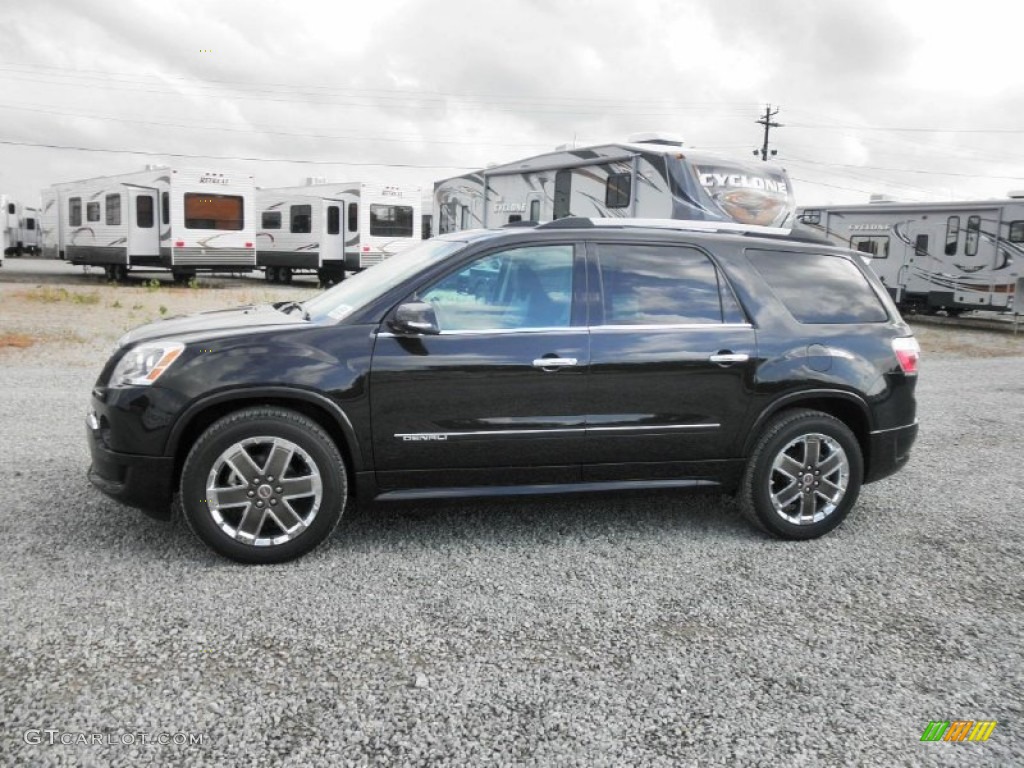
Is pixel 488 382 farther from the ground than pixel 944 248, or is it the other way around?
pixel 944 248

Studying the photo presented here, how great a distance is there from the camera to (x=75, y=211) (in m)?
25.9

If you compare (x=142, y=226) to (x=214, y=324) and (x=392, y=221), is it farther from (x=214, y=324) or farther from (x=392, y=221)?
(x=214, y=324)

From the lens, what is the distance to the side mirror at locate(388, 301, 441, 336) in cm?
419

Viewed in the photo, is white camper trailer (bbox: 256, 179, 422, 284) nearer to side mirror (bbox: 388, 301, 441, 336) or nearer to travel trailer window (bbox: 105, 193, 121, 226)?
travel trailer window (bbox: 105, 193, 121, 226)

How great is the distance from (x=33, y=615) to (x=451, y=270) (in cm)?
243

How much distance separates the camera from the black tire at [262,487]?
13.3 ft

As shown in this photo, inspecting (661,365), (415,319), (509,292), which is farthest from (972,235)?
(415,319)

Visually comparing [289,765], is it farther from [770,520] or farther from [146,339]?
[770,520]

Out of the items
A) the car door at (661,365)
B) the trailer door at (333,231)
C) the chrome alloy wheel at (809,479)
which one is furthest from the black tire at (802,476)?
the trailer door at (333,231)

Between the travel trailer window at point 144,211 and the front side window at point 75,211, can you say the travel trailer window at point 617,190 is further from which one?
the front side window at point 75,211

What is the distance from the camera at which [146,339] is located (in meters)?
4.29

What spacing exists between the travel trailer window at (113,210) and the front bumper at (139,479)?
2142 centimetres

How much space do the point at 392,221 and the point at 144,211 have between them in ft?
22.0

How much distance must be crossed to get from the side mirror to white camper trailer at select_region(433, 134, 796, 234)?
7.04 m
